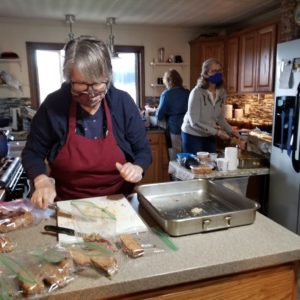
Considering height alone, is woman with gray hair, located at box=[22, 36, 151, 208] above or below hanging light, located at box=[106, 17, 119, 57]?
below

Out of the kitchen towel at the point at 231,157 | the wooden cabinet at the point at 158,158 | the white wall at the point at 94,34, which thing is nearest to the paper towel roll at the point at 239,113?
the white wall at the point at 94,34

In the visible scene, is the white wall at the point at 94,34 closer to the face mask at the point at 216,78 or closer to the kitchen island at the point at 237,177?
the face mask at the point at 216,78

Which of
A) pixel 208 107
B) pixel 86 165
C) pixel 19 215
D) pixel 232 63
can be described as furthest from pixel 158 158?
pixel 19 215

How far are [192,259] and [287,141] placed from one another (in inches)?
73.5

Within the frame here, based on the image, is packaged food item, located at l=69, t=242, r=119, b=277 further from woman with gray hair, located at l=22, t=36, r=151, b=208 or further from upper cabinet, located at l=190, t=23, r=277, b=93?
upper cabinet, located at l=190, t=23, r=277, b=93

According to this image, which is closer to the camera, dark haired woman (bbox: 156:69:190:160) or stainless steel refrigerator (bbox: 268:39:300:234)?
stainless steel refrigerator (bbox: 268:39:300:234)

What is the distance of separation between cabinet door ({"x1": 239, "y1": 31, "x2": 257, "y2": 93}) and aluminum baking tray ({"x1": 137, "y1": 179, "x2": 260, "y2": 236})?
2944mm

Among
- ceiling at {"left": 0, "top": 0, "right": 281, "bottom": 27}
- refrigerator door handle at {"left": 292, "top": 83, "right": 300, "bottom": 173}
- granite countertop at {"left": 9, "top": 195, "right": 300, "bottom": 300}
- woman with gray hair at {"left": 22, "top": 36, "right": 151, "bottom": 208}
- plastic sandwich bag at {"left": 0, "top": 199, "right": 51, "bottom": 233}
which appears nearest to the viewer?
granite countertop at {"left": 9, "top": 195, "right": 300, "bottom": 300}

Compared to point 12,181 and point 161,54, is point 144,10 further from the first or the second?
point 12,181

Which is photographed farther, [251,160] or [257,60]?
[257,60]

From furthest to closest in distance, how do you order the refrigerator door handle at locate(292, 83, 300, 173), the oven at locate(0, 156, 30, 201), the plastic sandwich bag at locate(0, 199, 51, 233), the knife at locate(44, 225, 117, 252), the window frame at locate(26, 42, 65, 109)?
the window frame at locate(26, 42, 65, 109)
the refrigerator door handle at locate(292, 83, 300, 173)
the oven at locate(0, 156, 30, 201)
the plastic sandwich bag at locate(0, 199, 51, 233)
the knife at locate(44, 225, 117, 252)

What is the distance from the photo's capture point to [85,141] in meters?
1.21

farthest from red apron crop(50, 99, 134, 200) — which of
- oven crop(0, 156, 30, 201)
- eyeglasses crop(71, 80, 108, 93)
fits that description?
oven crop(0, 156, 30, 201)

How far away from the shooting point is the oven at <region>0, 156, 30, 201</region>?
5.69 feet
